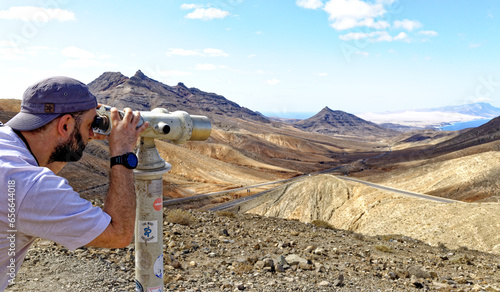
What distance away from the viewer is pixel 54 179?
5.78 ft

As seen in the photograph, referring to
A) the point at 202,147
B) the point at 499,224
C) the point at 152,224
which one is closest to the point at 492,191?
the point at 499,224

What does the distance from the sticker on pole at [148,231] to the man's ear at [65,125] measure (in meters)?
1.65

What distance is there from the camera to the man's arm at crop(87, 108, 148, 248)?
2057 millimetres

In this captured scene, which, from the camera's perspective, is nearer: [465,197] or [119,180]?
[119,180]

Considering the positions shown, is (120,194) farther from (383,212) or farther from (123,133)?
(383,212)

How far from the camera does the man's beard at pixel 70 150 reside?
2184 mm

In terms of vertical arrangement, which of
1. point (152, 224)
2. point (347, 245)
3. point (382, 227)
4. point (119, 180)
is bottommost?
point (382, 227)

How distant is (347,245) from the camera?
11.0 metres

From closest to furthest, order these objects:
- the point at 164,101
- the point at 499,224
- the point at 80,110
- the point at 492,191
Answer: the point at 80,110
the point at 499,224
the point at 492,191
the point at 164,101

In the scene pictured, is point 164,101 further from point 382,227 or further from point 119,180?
point 119,180

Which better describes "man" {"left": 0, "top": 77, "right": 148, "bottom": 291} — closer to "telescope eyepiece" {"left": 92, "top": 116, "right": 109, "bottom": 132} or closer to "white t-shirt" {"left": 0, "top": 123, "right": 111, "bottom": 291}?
"white t-shirt" {"left": 0, "top": 123, "right": 111, "bottom": 291}

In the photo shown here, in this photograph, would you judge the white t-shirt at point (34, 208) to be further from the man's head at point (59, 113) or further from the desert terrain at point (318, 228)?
the desert terrain at point (318, 228)

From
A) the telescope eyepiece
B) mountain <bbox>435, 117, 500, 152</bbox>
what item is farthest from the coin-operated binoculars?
mountain <bbox>435, 117, 500, 152</bbox>

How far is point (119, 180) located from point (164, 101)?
132645mm
